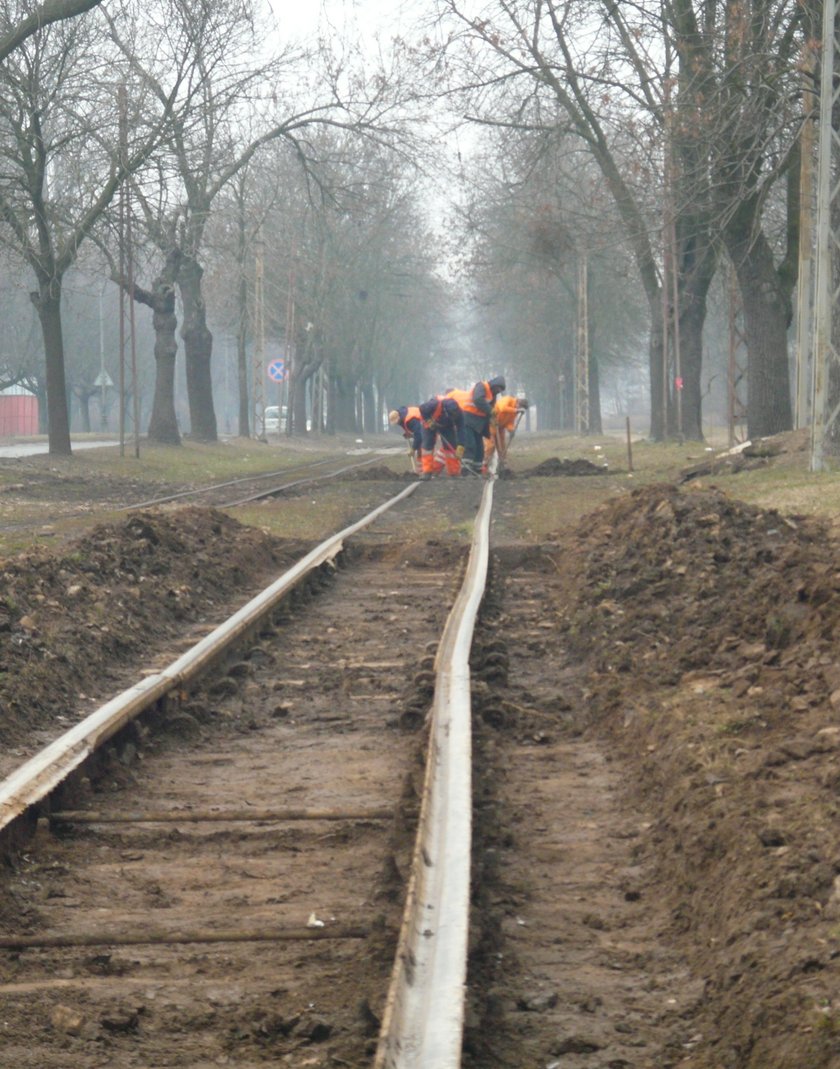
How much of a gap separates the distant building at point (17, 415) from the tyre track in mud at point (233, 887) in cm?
6899

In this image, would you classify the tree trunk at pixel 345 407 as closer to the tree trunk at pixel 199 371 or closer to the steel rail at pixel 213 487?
the tree trunk at pixel 199 371

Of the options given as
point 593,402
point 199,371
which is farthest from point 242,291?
point 593,402

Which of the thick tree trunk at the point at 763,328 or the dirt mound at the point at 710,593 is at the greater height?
the thick tree trunk at the point at 763,328

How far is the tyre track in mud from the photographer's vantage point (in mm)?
3531

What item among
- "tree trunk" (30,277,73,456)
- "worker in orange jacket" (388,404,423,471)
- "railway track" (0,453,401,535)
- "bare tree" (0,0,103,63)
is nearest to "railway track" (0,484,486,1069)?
"railway track" (0,453,401,535)

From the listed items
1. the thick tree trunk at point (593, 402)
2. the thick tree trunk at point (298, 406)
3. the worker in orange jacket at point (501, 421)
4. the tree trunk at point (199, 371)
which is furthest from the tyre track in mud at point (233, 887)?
the thick tree trunk at point (298, 406)

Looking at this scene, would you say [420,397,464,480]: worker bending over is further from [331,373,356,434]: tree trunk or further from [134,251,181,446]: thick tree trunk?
[331,373,356,434]: tree trunk

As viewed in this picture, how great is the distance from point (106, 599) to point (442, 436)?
52.0 feet

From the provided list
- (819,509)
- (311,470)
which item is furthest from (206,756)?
(311,470)

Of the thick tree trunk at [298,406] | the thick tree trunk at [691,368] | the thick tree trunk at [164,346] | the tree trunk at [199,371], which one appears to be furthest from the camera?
the thick tree trunk at [298,406]

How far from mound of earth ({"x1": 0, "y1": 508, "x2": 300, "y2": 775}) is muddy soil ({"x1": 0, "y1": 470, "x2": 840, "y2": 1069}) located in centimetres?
3

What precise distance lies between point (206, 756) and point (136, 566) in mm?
4970

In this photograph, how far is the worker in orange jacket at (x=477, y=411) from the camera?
Answer: 23719mm

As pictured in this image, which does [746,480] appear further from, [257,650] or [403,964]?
[403,964]
